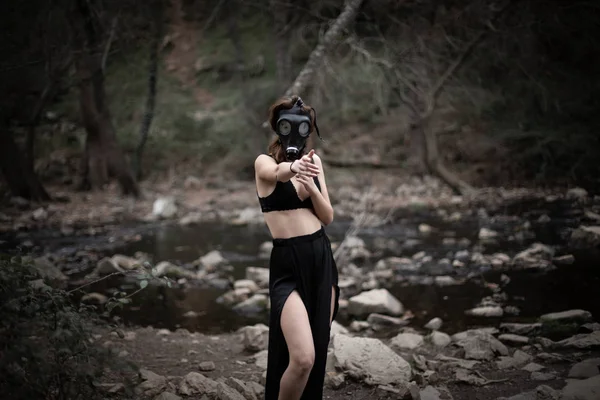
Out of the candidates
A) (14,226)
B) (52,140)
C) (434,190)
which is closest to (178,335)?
(14,226)

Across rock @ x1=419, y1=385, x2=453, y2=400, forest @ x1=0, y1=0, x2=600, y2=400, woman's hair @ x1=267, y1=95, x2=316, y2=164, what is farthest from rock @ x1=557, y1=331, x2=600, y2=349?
woman's hair @ x1=267, y1=95, x2=316, y2=164

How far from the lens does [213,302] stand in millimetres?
6723

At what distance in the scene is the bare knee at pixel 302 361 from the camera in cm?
292

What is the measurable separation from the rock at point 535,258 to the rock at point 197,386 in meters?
5.05

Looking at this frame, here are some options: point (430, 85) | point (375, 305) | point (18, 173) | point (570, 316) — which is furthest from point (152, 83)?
point (570, 316)

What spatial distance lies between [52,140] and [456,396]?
17.1 m

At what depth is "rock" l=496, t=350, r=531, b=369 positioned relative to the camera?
4402 mm

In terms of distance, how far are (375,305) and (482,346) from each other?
154 centimetres

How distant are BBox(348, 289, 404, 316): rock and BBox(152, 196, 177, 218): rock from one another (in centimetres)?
743

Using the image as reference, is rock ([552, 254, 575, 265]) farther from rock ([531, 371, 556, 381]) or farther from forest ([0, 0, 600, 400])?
rock ([531, 371, 556, 381])

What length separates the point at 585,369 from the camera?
397 cm

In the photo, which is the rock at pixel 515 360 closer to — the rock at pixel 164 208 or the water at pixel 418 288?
the water at pixel 418 288

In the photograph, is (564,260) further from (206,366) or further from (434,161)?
(434,161)

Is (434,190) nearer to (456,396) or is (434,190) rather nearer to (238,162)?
(238,162)
